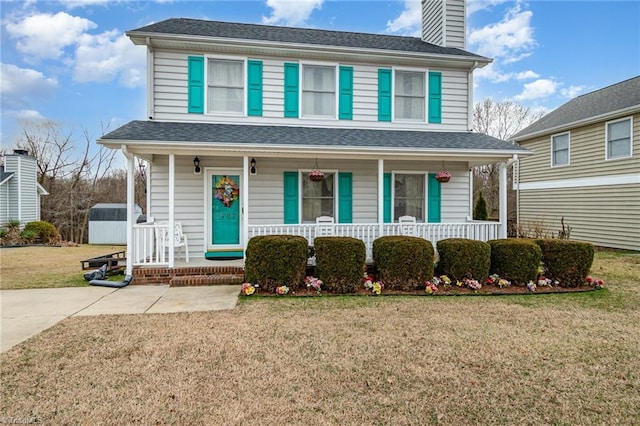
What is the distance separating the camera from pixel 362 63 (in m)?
8.84

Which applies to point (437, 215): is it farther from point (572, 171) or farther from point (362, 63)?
point (572, 171)

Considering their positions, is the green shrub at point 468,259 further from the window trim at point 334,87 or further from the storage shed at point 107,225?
the storage shed at point 107,225

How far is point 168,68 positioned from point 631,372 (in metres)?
9.76

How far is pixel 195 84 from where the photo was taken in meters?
8.14

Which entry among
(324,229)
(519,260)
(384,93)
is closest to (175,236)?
(324,229)

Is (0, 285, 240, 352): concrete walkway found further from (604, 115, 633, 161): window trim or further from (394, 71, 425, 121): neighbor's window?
(604, 115, 633, 161): window trim

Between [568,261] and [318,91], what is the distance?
6897mm

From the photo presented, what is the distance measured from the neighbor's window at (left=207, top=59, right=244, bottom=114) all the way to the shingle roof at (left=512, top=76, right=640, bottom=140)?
12.4 meters

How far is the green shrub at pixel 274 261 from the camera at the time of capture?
6.06 metres

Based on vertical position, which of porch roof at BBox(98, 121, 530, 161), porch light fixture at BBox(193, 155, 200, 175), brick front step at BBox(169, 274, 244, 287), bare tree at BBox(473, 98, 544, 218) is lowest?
brick front step at BBox(169, 274, 244, 287)

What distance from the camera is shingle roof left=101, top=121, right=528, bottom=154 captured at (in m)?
6.91

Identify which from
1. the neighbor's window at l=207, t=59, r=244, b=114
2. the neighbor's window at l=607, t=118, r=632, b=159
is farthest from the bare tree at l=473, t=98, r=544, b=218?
the neighbor's window at l=207, t=59, r=244, b=114

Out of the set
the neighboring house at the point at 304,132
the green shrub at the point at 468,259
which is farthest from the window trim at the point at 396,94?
the green shrub at the point at 468,259

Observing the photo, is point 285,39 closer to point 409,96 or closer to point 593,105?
point 409,96
